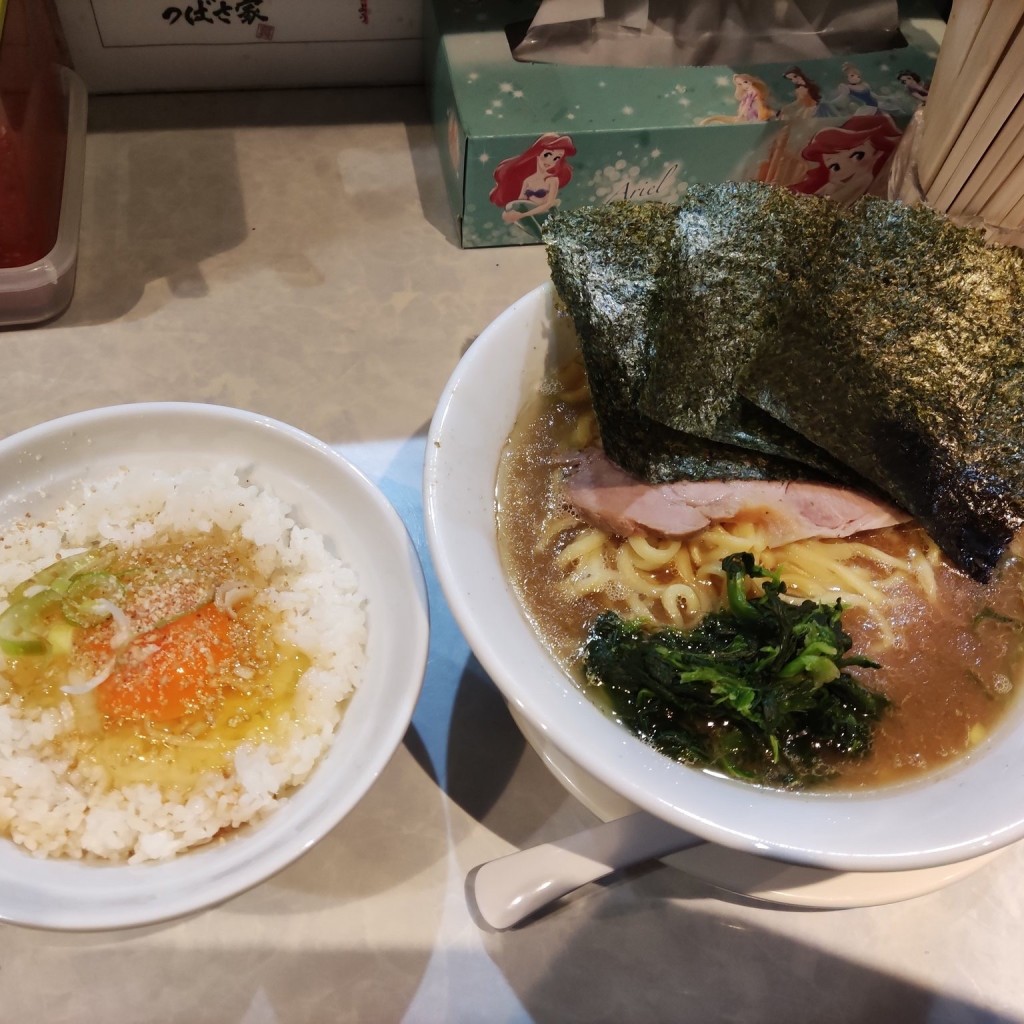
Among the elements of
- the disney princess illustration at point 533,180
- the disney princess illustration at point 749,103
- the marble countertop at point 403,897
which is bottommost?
the marble countertop at point 403,897

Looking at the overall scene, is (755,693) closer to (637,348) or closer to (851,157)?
(637,348)

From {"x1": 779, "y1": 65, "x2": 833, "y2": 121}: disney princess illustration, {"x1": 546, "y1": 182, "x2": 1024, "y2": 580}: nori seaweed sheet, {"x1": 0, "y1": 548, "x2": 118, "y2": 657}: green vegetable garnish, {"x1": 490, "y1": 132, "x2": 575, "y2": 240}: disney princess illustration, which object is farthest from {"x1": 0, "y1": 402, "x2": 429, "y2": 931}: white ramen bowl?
{"x1": 779, "y1": 65, "x2": 833, "y2": 121}: disney princess illustration

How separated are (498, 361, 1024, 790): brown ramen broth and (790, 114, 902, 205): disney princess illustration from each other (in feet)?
2.48

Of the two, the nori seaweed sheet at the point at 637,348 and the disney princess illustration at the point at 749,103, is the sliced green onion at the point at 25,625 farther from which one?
the disney princess illustration at the point at 749,103

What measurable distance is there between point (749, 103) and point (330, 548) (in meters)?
1.13

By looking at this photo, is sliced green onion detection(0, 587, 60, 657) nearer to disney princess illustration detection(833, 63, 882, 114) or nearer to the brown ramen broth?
the brown ramen broth

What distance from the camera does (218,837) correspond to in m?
0.88

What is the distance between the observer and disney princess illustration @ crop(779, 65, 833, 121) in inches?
58.5

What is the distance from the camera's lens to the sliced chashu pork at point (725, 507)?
108 cm

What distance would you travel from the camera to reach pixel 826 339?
1.03 meters

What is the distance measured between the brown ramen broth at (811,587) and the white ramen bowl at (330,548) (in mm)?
178

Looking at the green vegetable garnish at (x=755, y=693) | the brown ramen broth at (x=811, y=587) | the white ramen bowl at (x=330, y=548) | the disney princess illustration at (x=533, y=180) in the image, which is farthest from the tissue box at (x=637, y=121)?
the green vegetable garnish at (x=755, y=693)

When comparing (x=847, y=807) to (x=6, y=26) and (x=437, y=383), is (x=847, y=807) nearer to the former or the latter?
(x=437, y=383)

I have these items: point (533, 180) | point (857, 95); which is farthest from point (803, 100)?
point (533, 180)
